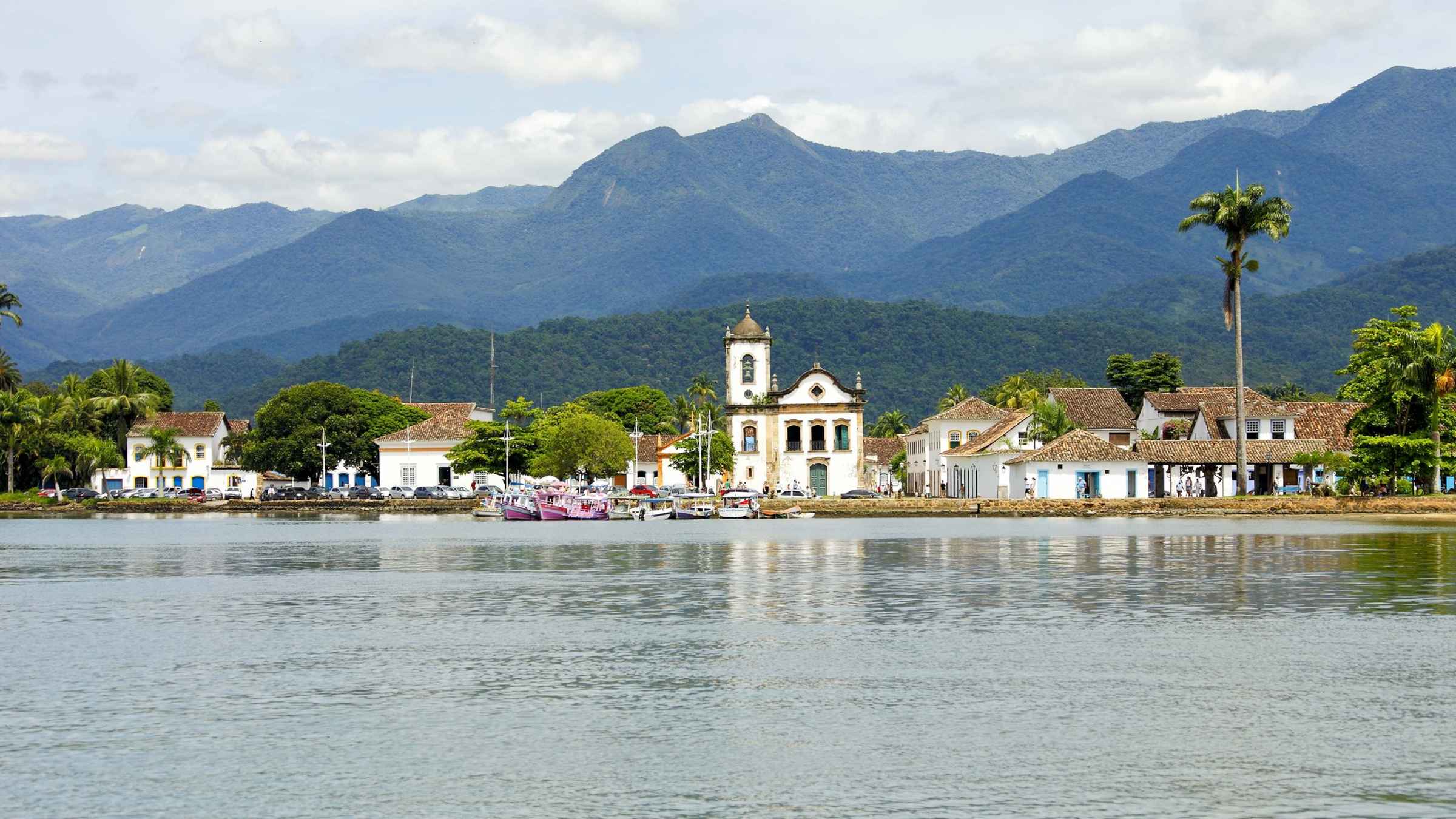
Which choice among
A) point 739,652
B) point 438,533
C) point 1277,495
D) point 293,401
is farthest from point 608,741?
point 293,401

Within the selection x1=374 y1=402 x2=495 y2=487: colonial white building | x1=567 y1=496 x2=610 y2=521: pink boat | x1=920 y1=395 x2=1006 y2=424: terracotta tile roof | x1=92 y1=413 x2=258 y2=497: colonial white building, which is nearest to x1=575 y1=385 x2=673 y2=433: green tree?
x1=374 y1=402 x2=495 y2=487: colonial white building

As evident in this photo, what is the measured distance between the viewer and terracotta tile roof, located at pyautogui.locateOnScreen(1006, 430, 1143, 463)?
295 ft

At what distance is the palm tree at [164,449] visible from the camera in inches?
5123

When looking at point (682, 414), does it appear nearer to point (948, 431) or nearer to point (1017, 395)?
point (1017, 395)

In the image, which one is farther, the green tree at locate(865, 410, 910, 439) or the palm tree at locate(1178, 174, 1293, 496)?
the green tree at locate(865, 410, 910, 439)

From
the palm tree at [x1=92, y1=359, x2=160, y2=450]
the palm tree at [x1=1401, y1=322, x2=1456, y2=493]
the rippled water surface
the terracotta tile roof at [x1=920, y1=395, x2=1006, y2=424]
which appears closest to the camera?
the rippled water surface

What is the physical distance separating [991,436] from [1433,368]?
37.2 metres

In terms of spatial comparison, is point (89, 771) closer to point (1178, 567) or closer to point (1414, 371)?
point (1178, 567)

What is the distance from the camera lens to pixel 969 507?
95188 mm

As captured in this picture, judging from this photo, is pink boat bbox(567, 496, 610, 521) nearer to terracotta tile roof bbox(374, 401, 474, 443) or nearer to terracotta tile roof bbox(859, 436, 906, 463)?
terracotta tile roof bbox(374, 401, 474, 443)

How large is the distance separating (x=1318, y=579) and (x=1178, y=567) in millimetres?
5969

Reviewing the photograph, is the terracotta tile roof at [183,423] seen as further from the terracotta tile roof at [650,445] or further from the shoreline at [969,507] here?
the terracotta tile roof at [650,445]

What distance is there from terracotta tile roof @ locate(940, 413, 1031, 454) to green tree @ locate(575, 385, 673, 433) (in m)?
52.8

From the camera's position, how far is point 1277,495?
271 feet
